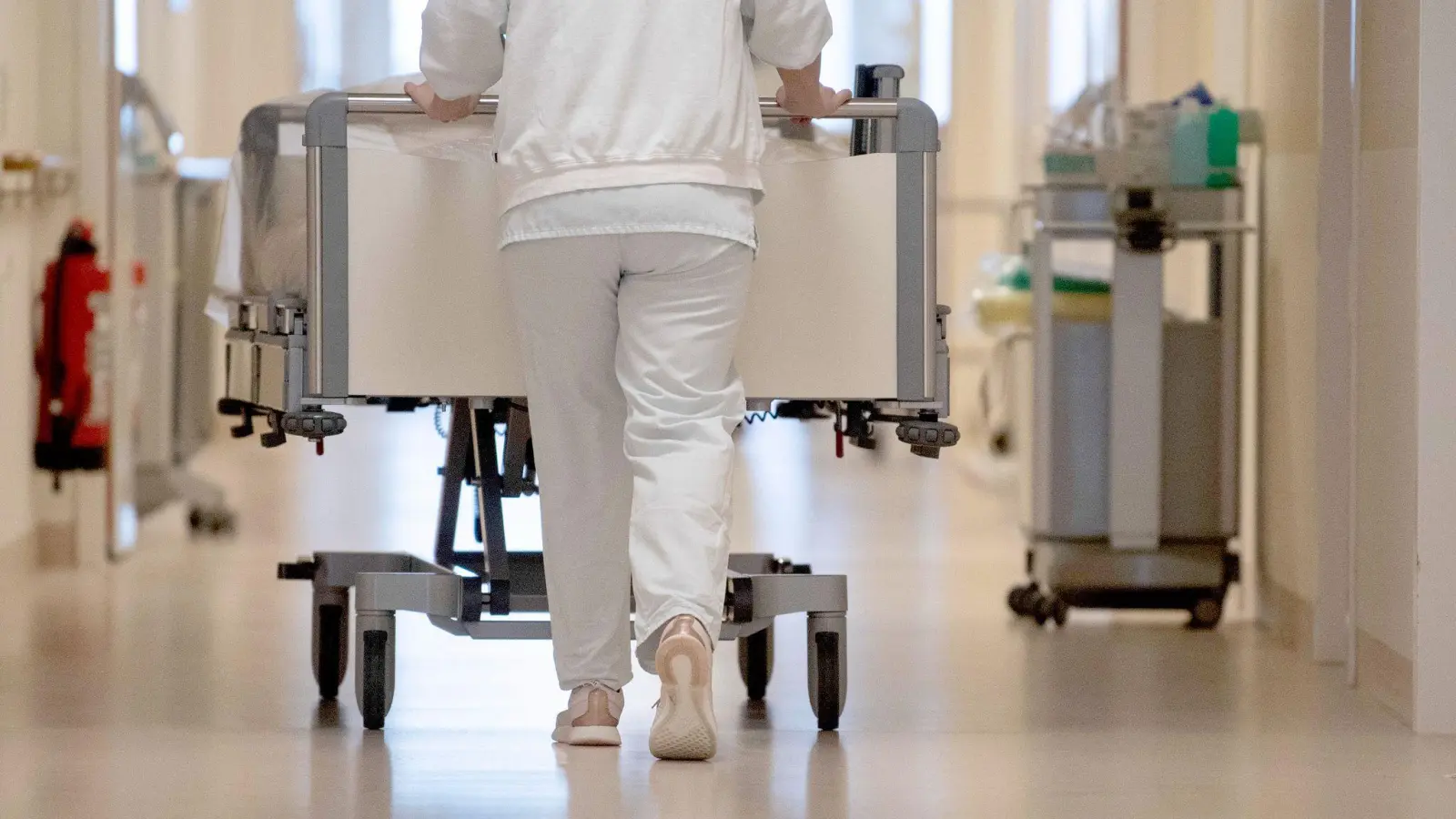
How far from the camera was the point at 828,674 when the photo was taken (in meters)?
3.05

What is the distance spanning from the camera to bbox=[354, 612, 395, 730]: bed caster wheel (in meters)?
2.99

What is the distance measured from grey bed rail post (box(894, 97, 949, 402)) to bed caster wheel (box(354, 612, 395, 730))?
857mm

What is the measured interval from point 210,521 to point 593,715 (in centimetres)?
359

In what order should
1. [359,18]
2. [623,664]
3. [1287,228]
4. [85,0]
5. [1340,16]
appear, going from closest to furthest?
[623,664], [1340,16], [1287,228], [85,0], [359,18]

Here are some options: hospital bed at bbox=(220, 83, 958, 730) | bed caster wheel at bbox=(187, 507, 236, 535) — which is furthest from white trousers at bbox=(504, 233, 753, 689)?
bed caster wheel at bbox=(187, 507, 236, 535)

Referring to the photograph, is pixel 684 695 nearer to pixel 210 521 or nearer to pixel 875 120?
pixel 875 120

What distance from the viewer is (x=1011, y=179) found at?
349 inches

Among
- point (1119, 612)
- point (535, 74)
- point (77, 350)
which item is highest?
point (535, 74)

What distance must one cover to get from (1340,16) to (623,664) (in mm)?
1978

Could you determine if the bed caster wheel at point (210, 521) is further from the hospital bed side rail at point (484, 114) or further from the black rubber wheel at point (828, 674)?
the black rubber wheel at point (828, 674)

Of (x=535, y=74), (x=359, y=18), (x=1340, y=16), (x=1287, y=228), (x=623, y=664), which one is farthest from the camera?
(x=359, y=18)

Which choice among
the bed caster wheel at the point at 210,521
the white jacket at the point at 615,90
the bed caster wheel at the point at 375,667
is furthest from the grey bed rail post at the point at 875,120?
the bed caster wheel at the point at 210,521

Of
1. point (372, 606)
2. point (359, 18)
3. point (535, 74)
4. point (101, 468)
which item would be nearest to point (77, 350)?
point (101, 468)

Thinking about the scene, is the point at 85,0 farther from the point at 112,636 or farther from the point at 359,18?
the point at 359,18
